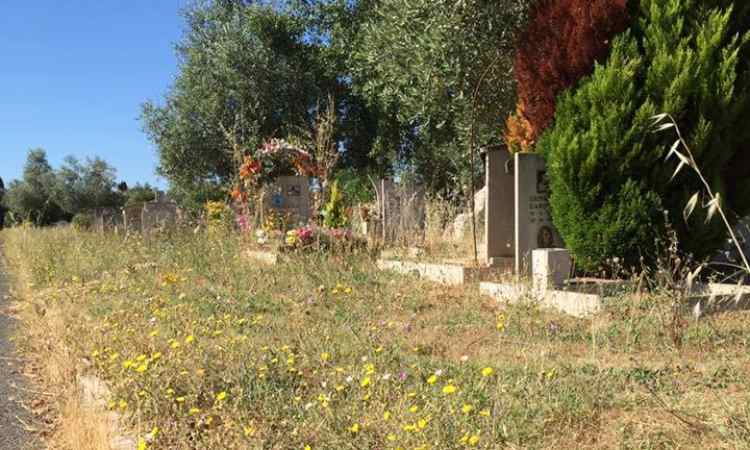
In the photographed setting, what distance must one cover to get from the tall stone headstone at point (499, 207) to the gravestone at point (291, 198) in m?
5.81

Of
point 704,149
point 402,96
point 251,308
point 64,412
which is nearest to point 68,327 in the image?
point 251,308

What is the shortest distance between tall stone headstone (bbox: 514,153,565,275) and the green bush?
0.57m

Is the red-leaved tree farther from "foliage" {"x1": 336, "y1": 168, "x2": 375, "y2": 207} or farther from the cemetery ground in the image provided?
"foliage" {"x1": 336, "y1": 168, "x2": 375, "y2": 207}

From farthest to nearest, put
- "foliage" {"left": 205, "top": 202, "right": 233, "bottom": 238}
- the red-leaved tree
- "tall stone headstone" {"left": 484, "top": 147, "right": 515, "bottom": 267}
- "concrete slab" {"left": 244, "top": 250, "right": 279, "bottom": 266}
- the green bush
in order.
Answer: "foliage" {"left": 205, "top": 202, "right": 233, "bottom": 238}, "concrete slab" {"left": 244, "top": 250, "right": 279, "bottom": 266}, "tall stone headstone" {"left": 484, "top": 147, "right": 515, "bottom": 267}, the red-leaved tree, the green bush

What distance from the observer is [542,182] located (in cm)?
616

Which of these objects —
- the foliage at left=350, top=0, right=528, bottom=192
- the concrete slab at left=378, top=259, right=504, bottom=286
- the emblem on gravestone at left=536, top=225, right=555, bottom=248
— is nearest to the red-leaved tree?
the foliage at left=350, top=0, right=528, bottom=192

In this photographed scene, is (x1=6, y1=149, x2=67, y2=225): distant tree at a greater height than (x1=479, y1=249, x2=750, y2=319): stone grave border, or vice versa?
(x1=6, y1=149, x2=67, y2=225): distant tree

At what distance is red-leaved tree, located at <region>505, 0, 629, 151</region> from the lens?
5527mm

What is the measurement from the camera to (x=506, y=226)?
6.73m

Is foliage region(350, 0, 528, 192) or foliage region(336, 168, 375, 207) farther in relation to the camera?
foliage region(336, 168, 375, 207)

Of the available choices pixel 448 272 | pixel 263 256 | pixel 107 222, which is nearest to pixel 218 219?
pixel 263 256

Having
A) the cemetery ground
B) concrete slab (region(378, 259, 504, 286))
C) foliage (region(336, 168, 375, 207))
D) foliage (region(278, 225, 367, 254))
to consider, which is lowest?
the cemetery ground

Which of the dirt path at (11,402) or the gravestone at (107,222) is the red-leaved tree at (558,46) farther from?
the gravestone at (107,222)

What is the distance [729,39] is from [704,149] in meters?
1.06
